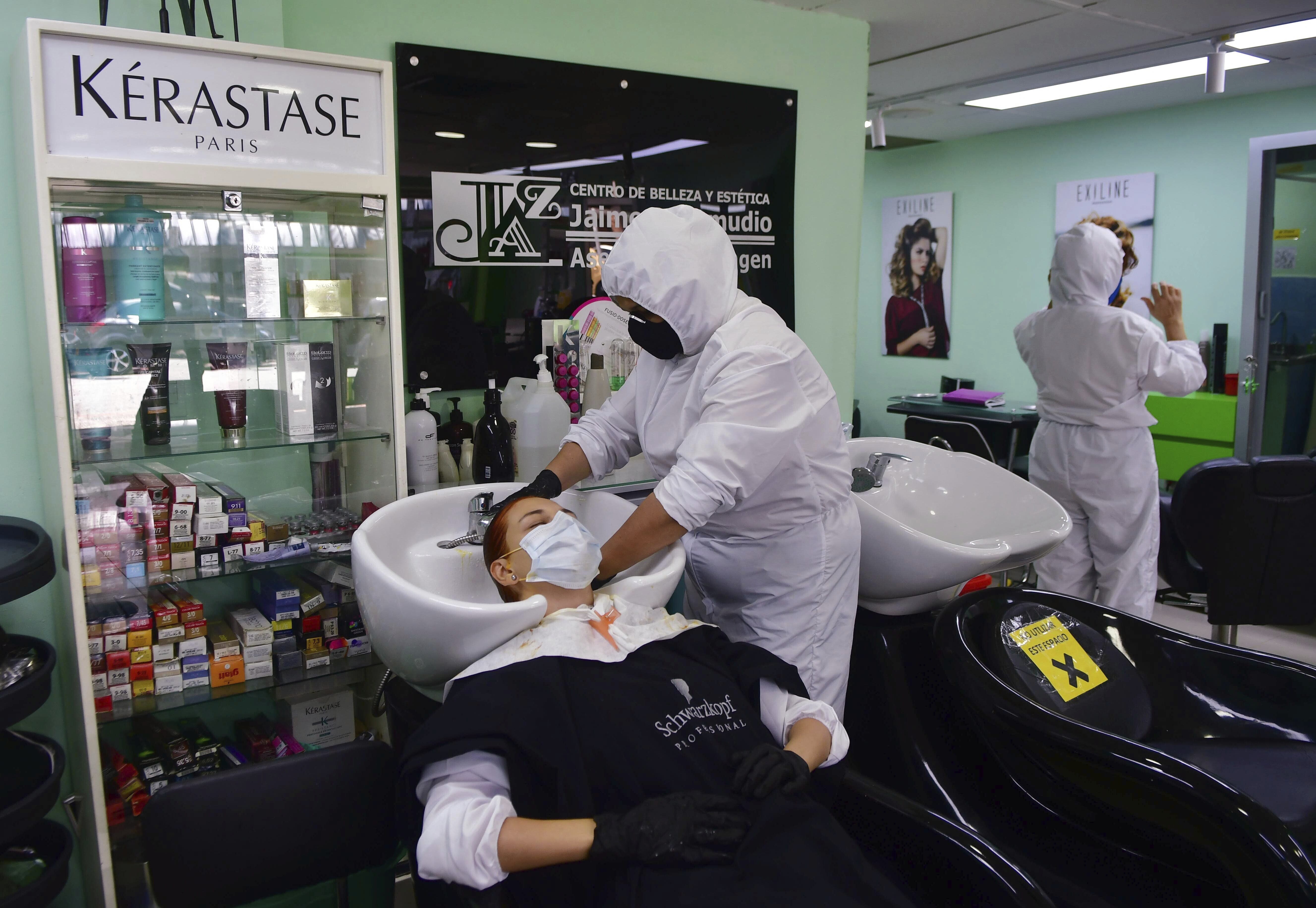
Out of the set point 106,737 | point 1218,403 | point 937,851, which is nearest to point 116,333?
point 106,737

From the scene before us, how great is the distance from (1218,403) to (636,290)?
170 inches

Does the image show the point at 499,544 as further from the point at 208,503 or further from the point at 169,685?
the point at 169,685

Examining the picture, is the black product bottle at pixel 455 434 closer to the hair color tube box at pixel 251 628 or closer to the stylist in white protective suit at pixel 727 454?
the stylist in white protective suit at pixel 727 454

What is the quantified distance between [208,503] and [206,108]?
78 centimetres

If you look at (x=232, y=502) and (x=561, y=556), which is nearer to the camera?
(x=561, y=556)

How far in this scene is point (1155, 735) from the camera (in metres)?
1.86

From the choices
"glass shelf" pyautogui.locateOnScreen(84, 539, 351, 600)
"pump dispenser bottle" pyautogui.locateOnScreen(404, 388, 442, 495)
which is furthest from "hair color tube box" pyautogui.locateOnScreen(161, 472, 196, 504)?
"pump dispenser bottle" pyautogui.locateOnScreen(404, 388, 442, 495)

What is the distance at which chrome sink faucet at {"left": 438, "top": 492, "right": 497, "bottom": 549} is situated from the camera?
1771mm

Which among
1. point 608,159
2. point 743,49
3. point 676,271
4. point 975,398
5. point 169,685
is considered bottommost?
point 169,685

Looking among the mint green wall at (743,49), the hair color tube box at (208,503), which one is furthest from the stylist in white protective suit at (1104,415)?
the hair color tube box at (208,503)

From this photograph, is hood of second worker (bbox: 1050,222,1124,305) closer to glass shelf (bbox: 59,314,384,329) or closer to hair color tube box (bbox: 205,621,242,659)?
glass shelf (bbox: 59,314,384,329)

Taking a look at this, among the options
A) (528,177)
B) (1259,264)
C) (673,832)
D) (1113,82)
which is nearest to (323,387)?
(528,177)

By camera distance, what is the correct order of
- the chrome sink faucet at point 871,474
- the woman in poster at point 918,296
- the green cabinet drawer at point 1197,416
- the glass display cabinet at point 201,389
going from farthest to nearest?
the woman in poster at point 918,296
the green cabinet drawer at point 1197,416
the chrome sink faucet at point 871,474
the glass display cabinet at point 201,389

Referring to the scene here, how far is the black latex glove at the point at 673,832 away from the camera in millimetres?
1174
